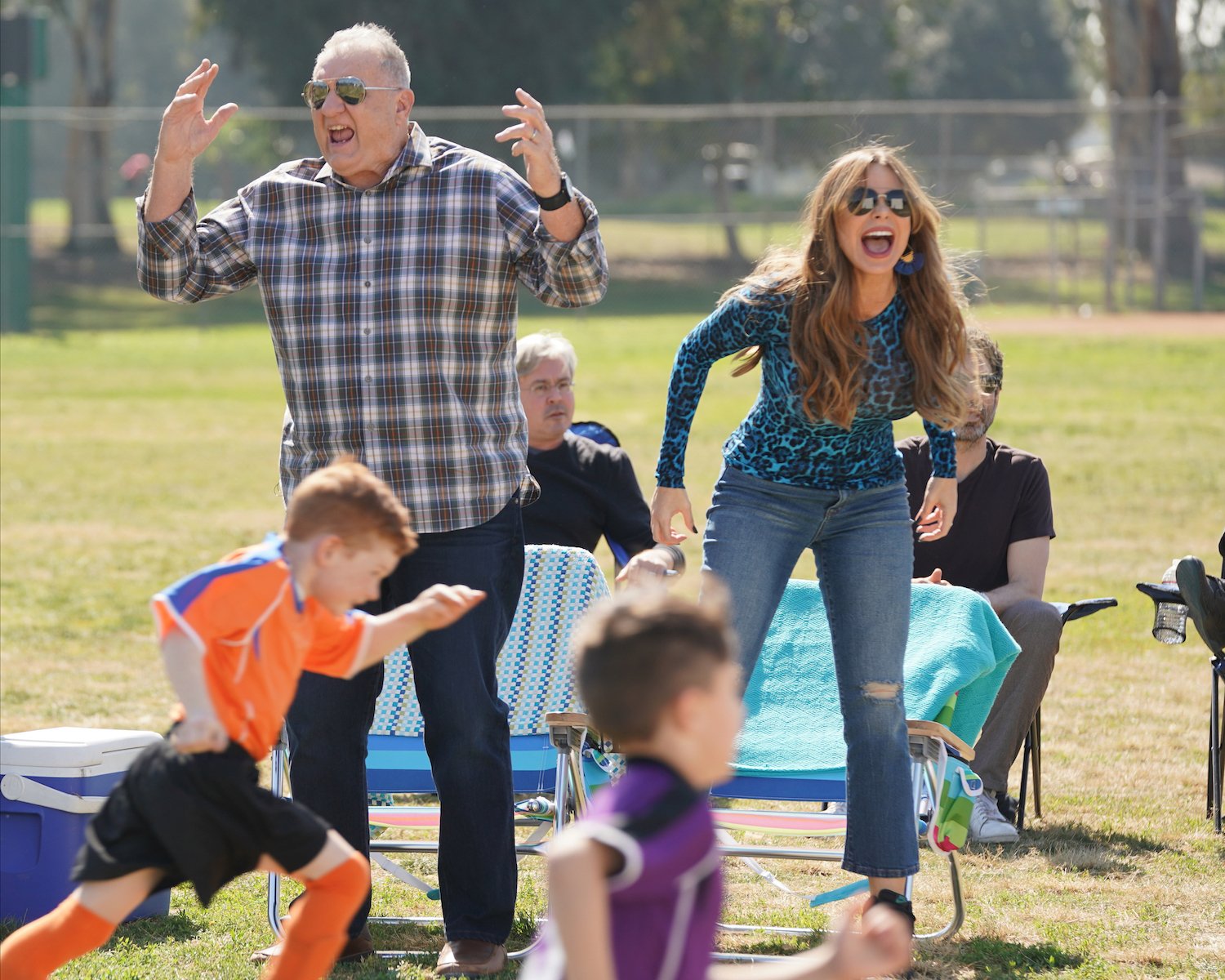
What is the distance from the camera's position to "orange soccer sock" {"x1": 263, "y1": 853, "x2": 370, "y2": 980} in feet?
9.88

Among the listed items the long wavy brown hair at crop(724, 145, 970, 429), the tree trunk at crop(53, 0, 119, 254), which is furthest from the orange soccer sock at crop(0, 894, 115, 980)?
the tree trunk at crop(53, 0, 119, 254)

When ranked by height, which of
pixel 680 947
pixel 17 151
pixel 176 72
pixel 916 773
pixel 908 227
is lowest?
pixel 916 773

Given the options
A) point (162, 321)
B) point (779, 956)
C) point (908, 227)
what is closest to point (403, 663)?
point (779, 956)

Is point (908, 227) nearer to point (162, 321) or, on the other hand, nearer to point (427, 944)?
point (427, 944)

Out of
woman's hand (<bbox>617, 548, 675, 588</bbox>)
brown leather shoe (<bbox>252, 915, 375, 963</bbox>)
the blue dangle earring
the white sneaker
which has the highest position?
the blue dangle earring

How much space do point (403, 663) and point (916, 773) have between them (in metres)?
1.43

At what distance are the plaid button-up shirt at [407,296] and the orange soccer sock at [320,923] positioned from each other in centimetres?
104

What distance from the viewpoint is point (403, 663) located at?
4.82 metres

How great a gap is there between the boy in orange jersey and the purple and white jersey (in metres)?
0.82

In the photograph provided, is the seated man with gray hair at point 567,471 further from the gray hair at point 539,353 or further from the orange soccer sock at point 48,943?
the orange soccer sock at point 48,943

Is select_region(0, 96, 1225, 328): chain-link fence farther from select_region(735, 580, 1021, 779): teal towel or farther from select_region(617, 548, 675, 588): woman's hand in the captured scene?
select_region(617, 548, 675, 588): woman's hand

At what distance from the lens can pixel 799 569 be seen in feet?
30.3

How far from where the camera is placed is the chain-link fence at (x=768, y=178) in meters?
25.0

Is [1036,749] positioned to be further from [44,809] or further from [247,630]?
[247,630]
